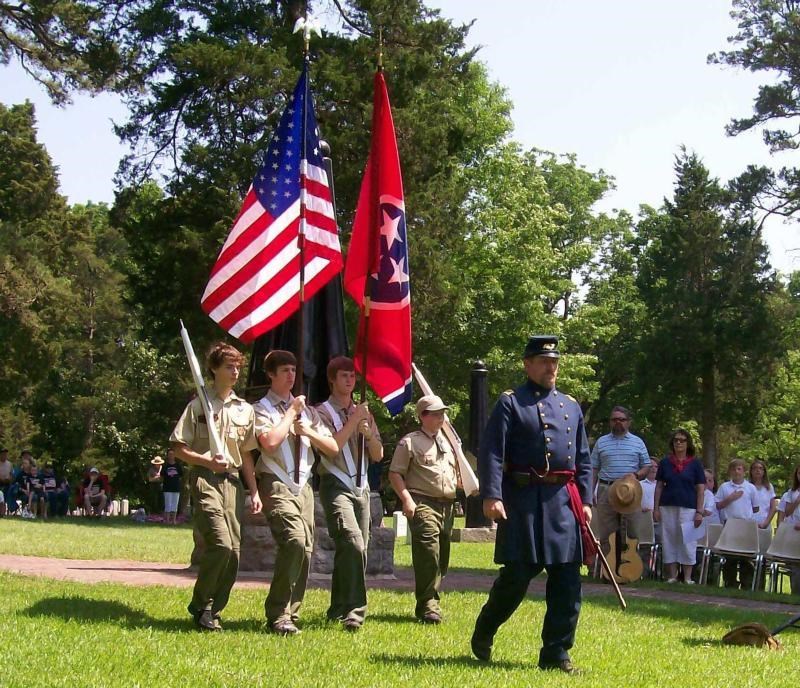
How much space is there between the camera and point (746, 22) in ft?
103

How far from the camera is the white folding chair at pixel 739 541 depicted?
16.0 m

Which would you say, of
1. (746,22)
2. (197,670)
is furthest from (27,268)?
(197,670)

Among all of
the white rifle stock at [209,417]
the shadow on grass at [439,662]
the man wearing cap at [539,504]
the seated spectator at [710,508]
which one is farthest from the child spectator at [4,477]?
the man wearing cap at [539,504]

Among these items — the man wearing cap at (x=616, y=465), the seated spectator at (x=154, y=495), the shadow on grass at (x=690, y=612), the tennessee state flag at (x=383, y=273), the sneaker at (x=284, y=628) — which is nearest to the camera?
the sneaker at (x=284, y=628)

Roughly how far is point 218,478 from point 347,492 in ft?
3.44

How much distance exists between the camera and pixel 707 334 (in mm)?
50281

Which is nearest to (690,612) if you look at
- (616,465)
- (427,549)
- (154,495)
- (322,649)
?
(427,549)

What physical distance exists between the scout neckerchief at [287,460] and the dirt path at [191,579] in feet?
10.2

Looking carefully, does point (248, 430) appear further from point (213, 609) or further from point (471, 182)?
point (471, 182)

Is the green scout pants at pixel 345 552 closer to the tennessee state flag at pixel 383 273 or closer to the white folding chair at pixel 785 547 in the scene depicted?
the tennessee state flag at pixel 383 273

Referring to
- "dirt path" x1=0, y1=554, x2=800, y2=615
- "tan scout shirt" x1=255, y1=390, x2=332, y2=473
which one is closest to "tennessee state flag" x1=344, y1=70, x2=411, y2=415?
"tan scout shirt" x1=255, y1=390, x2=332, y2=473

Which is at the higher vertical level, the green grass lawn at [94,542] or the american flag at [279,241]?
the american flag at [279,241]

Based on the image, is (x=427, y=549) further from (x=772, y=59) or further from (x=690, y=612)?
(x=772, y=59)

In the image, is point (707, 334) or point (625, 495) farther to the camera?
point (707, 334)
